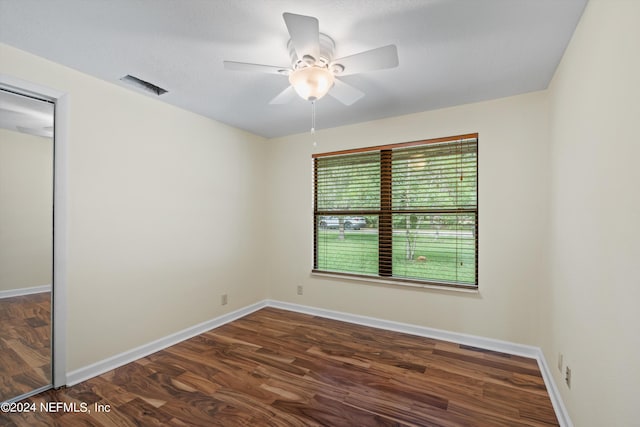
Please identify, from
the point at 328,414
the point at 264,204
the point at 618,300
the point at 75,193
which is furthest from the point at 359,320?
the point at 75,193

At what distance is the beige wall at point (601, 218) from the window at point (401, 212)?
3.25 feet

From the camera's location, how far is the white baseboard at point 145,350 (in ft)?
7.61

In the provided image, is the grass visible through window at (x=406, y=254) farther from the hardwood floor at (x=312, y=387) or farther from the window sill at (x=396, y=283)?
the hardwood floor at (x=312, y=387)

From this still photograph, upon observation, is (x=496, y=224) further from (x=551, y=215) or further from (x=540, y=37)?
(x=540, y=37)

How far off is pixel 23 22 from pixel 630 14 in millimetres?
3010

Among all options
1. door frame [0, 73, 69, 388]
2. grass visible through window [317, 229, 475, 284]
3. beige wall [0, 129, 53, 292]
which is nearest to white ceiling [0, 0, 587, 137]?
door frame [0, 73, 69, 388]

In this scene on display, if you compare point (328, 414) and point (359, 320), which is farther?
point (359, 320)

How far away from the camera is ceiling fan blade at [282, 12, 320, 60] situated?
1.41m

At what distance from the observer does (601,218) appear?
4.57 feet

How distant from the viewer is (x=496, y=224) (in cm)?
287

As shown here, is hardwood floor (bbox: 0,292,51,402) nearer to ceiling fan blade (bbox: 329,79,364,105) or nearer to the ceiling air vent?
the ceiling air vent

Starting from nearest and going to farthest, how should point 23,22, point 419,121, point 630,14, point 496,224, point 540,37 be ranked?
point 630,14, point 23,22, point 540,37, point 496,224, point 419,121

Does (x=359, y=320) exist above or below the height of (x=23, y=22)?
below

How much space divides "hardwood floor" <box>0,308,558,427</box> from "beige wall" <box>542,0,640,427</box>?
1.65 ft
